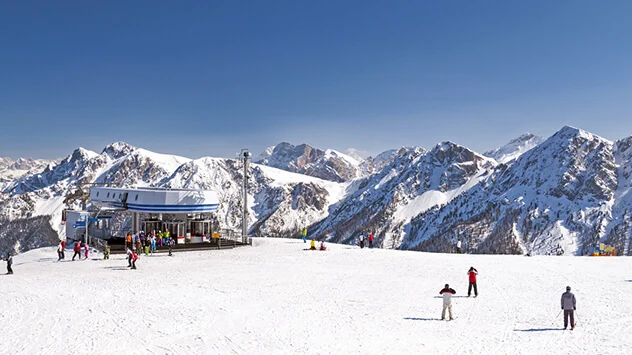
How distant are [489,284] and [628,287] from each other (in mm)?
7948

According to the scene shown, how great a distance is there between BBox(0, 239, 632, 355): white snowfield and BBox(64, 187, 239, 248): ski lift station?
538 inches

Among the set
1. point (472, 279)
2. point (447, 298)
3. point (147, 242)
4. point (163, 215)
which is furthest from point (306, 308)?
point (163, 215)

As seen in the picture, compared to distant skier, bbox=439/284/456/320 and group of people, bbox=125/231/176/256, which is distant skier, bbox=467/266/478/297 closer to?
distant skier, bbox=439/284/456/320

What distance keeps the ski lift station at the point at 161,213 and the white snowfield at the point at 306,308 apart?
1367cm

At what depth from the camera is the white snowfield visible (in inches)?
670

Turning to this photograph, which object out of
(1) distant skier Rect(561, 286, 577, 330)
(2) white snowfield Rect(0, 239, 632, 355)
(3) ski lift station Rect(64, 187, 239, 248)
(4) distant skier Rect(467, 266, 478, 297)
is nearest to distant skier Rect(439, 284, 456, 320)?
(2) white snowfield Rect(0, 239, 632, 355)

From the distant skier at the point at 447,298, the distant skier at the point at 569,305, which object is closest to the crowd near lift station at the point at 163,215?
the distant skier at the point at 447,298


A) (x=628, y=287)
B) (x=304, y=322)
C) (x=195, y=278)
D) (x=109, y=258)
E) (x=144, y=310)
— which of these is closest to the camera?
(x=304, y=322)

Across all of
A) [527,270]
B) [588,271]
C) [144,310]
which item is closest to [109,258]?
[144,310]

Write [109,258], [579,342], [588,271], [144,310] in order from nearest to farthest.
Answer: [579,342], [144,310], [588,271], [109,258]

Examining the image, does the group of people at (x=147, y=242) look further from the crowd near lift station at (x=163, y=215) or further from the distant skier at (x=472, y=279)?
the distant skier at (x=472, y=279)

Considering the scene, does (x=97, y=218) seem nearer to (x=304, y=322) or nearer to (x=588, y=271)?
(x=304, y=322)

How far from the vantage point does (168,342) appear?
17203 millimetres

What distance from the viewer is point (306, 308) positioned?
22250 mm
